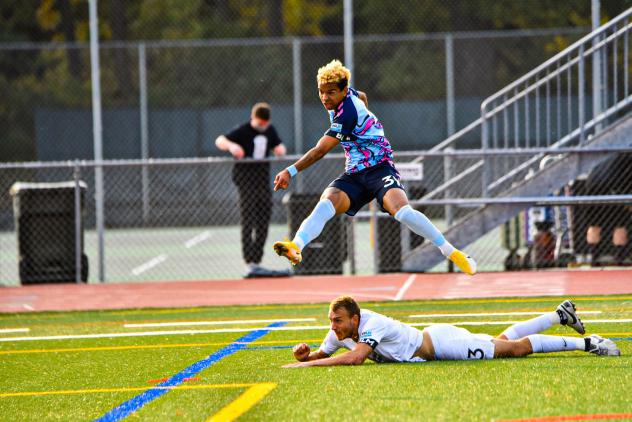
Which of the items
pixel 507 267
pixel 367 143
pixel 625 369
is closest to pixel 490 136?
pixel 507 267

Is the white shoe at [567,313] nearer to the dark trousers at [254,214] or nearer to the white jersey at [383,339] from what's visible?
the white jersey at [383,339]

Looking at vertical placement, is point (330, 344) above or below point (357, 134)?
below

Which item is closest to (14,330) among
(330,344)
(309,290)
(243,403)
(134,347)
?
(134,347)

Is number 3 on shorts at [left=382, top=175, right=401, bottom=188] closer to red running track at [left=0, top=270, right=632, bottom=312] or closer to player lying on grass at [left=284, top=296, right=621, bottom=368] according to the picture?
player lying on grass at [left=284, top=296, right=621, bottom=368]

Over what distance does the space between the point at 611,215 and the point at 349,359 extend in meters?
9.37

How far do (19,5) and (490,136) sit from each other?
16.2m

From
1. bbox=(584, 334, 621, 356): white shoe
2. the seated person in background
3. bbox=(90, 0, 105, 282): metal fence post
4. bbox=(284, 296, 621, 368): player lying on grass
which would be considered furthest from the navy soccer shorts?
bbox=(90, 0, 105, 282): metal fence post

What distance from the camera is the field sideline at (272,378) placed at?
22.2 feet

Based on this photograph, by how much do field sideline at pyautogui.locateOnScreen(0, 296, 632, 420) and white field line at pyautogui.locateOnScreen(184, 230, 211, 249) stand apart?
13.2 metres

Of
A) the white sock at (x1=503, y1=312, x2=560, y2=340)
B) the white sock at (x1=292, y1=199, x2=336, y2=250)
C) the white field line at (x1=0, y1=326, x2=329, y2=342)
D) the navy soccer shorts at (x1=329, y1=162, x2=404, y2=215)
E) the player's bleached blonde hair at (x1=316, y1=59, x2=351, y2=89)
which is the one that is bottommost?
the white field line at (x1=0, y1=326, x2=329, y2=342)

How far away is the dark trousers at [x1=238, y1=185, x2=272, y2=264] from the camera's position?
16.7m

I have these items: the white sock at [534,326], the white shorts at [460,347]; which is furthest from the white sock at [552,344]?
the white shorts at [460,347]

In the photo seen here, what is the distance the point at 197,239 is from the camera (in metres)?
26.7

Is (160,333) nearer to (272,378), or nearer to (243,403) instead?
(272,378)
